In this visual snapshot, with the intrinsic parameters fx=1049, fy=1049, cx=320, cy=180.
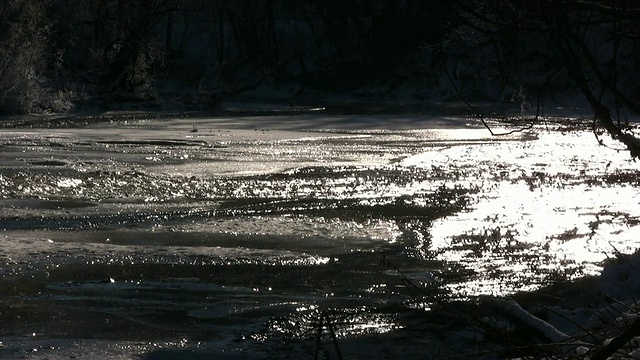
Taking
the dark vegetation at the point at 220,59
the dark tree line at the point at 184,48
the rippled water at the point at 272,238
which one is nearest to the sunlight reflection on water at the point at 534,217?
the rippled water at the point at 272,238

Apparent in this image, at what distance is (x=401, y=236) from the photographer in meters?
9.83

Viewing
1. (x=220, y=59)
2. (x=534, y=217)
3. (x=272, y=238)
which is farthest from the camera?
(x=220, y=59)

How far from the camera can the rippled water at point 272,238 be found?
260 inches

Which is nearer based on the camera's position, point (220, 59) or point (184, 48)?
point (220, 59)

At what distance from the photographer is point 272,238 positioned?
964 centimetres

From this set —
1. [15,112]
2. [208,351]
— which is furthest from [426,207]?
[15,112]

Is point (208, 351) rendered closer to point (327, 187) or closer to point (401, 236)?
point (401, 236)

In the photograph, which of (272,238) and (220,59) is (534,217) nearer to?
(272,238)

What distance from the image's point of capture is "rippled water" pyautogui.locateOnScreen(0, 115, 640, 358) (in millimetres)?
6613

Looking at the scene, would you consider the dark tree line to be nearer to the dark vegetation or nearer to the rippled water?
the dark vegetation

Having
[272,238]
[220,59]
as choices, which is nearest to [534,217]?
[272,238]

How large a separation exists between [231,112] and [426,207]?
55.8 feet

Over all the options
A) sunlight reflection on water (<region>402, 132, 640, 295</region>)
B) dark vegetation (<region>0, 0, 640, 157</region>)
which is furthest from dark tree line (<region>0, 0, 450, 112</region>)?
sunlight reflection on water (<region>402, 132, 640, 295</region>)

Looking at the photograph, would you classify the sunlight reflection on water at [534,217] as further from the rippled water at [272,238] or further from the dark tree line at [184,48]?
the dark tree line at [184,48]
